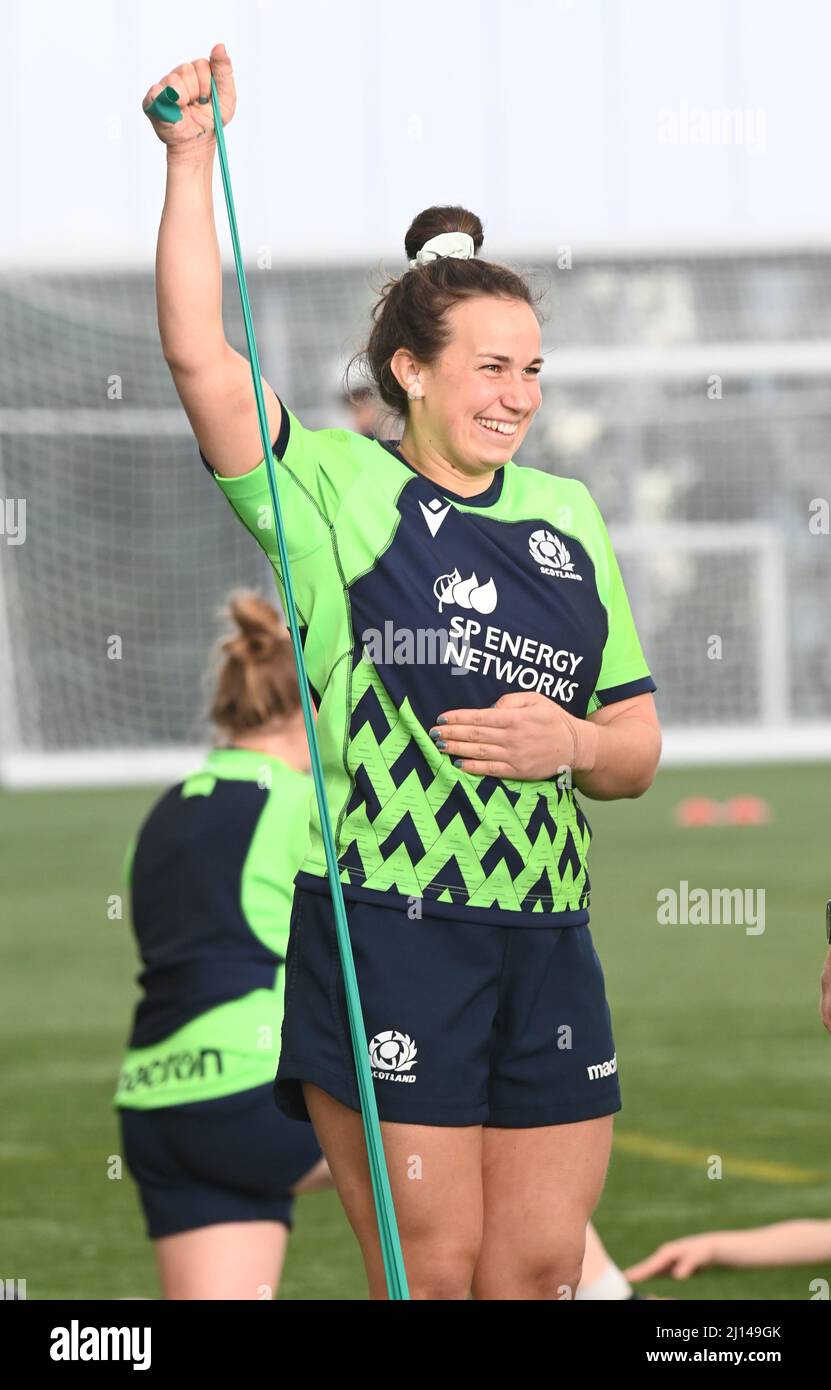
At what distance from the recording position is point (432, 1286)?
2451 millimetres

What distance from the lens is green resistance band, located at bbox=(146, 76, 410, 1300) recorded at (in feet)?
7.68

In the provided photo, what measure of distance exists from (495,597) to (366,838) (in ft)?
1.09

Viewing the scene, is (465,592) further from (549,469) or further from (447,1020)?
(549,469)

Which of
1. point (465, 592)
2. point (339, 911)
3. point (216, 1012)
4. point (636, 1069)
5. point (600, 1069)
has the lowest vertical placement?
point (636, 1069)

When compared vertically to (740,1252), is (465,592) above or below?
above

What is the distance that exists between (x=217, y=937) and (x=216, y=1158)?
41 cm

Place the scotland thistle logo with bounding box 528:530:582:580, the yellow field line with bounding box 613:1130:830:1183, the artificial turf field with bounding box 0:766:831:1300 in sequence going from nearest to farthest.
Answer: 1. the scotland thistle logo with bounding box 528:530:582:580
2. the artificial turf field with bounding box 0:766:831:1300
3. the yellow field line with bounding box 613:1130:830:1183

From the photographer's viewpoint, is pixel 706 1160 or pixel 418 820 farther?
pixel 706 1160

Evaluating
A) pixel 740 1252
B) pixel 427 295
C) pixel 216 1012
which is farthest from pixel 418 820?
pixel 740 1252

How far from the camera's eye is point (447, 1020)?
246cm

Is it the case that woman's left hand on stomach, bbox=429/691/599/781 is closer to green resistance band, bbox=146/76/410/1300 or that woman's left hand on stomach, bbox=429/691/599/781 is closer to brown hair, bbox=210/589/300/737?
green resistance band, bbox=146/76/410/1300

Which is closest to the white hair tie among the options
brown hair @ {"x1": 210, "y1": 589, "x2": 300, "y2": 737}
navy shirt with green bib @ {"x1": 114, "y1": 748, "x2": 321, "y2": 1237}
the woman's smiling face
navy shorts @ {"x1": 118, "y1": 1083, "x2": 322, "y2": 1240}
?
the woman's smiling face

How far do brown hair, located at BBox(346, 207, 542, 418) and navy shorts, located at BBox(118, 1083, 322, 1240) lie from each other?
1.62m

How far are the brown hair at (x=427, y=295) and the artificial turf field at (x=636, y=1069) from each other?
9.17 ft
